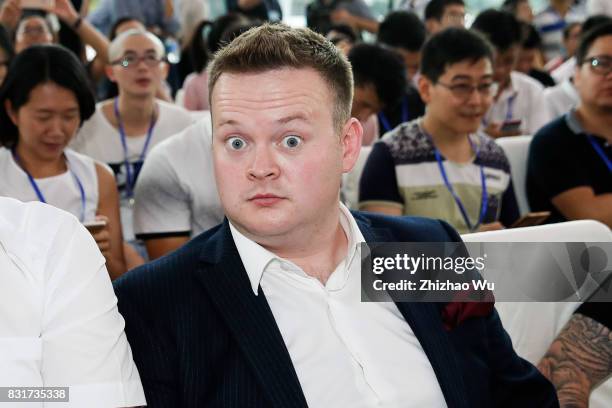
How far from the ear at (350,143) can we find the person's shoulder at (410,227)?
153 mm

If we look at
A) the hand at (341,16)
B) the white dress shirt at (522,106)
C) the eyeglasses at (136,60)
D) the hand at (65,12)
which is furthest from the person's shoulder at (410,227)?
the hand at (341,16)

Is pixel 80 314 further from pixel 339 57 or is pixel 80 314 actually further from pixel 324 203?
pixel 339 57

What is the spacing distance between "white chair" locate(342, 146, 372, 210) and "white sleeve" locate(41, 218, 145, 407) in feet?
6.23

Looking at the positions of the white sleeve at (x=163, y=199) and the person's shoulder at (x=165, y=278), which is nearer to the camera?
the person's shoulder at (x=165, y=278)

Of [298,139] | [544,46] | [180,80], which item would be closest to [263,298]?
[298,139]

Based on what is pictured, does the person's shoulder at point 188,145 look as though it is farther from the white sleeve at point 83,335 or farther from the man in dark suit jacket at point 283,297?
the white sleeve at point 83,335

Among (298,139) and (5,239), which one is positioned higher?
(298,139)

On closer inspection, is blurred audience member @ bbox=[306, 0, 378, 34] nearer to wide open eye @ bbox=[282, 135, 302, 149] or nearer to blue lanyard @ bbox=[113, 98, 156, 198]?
blue lanyard @ bbox=[113, 98, 156, 198]

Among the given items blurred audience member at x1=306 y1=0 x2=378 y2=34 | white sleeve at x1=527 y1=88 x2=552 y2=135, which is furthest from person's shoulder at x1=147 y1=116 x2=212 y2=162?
blurred audience member at x1=306 y1=0 x2=378 y2=34

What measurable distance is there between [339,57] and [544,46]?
6142mm

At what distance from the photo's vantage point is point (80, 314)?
1.36 m

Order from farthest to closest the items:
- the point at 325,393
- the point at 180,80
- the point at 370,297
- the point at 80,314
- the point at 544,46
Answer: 1. the point at 544,46
2. the point at 180,80
3. the point at 370,297
4. the point at 325,393
5. the point at 80,314

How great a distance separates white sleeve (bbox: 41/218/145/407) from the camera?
4.40ft

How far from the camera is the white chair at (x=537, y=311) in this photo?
2133 mm
